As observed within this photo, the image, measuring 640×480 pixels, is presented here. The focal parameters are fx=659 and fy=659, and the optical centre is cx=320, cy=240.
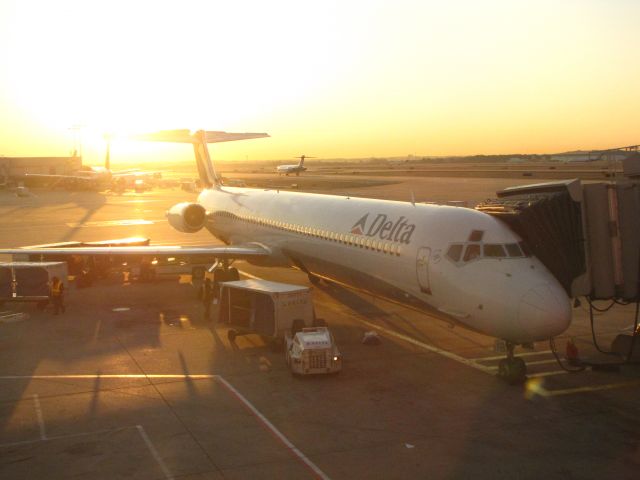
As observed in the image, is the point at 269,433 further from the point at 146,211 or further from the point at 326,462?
the point at 146,211

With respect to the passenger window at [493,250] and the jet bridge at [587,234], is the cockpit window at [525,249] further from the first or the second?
the passenger window at [493,250]

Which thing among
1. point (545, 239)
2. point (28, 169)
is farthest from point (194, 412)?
point (28, 169)

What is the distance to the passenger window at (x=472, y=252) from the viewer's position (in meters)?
15.2

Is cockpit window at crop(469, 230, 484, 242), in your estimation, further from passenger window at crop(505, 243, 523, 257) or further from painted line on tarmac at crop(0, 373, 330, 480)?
painted line on tarmac at crop(0, 373, 330, 480)

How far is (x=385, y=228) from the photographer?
18547 mm

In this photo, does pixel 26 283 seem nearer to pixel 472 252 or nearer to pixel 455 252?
pixel 455 252

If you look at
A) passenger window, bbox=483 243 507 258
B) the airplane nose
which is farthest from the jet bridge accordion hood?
the airplane nose

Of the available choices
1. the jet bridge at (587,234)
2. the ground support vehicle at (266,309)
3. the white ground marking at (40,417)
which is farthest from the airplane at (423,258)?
the white ground marking at (40,417)

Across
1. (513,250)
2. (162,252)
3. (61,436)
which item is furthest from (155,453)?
(162,252)

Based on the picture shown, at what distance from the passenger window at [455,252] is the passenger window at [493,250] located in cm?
61

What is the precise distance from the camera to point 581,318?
2198 centimetres

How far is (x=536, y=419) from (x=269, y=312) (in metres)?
7.74

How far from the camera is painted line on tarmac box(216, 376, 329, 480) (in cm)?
1086

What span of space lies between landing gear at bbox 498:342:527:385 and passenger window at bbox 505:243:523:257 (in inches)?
79.0
